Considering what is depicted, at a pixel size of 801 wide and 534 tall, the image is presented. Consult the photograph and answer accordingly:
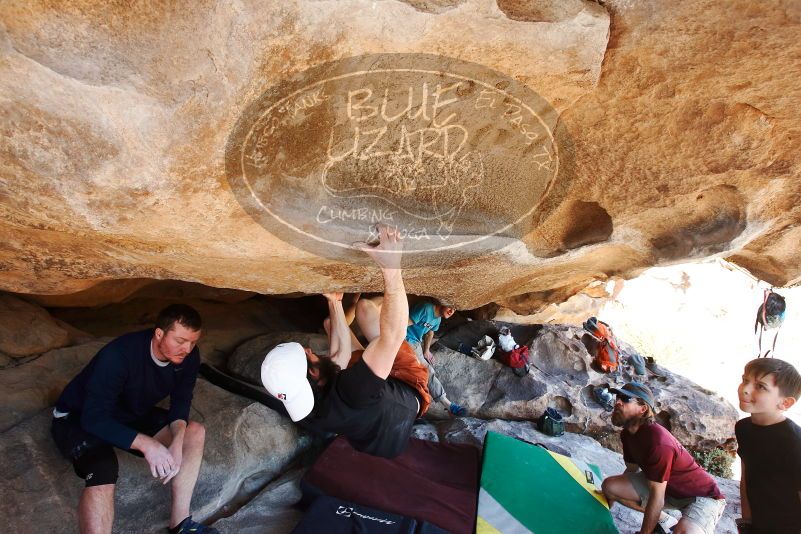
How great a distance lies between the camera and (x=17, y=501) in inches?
91.6

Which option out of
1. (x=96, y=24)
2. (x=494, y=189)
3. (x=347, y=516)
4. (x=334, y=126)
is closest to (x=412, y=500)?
(x=347, y=516)

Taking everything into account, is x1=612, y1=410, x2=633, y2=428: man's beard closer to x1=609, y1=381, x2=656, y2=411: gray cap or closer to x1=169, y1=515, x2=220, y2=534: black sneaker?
x1=609, y1=381, x2=656, y2=411: gray cap

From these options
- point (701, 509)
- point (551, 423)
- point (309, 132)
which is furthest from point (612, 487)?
point (309, 132)

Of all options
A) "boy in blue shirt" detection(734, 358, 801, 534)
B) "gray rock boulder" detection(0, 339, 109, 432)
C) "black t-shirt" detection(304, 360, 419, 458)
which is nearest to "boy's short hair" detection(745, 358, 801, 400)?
"boy in blue shirt" detection(734, 358, 801, 534)

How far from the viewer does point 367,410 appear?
249 centimetres

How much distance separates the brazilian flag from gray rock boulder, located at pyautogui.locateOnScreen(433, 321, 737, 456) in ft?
3.17

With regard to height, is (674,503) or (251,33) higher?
(251,33)

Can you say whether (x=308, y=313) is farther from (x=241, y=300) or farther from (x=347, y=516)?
(x=347, y=516)

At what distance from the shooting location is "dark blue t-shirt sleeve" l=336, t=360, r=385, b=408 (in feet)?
7.48

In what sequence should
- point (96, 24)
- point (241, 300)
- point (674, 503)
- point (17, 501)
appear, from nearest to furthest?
point (96, 24), point (17, 501), point (674, 503), point (241, 300)

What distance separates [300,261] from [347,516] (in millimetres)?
1575

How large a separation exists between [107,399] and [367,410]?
127cm

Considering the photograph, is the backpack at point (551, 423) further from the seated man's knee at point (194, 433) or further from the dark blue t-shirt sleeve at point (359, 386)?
the seated man's knee at point (194, 433)

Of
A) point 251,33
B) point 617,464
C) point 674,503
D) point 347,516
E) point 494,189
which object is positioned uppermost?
point 494,189
